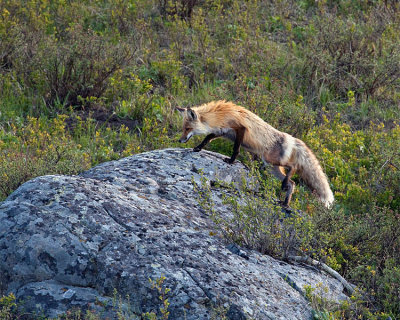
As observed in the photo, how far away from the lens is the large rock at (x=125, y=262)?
4145 mm

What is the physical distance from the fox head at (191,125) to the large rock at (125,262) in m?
2.42

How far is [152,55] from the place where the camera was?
37.0ft

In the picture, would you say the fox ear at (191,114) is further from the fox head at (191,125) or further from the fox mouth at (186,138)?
the fox mouth at (186,138)

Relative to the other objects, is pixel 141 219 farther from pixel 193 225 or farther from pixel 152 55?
pixel 152 55

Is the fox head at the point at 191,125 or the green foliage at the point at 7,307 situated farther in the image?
the fox head at the point at 191,125

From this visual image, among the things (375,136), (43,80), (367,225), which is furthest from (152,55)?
(367,225)

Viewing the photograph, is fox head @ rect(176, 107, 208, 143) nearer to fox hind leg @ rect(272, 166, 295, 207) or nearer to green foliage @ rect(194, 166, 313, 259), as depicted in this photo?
fox hind leg @ rect(272, 166, 295, 207)

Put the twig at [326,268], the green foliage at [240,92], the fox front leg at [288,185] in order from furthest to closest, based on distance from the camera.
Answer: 1. the fox front leg at [288,185]
2. the green foliage at [240,92]
3. the twig at [326,268]

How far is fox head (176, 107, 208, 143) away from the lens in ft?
24.5

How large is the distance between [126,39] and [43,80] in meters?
2.63

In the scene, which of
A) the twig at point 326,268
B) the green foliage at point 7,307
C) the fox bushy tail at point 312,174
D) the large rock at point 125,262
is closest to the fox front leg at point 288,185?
the fox bushy tail at point 312,174

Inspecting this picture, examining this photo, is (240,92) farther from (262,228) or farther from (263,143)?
(262,228)

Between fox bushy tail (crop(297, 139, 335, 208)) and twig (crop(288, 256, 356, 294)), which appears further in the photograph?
fox bushy tail (crop(297, 139, 335, 208))

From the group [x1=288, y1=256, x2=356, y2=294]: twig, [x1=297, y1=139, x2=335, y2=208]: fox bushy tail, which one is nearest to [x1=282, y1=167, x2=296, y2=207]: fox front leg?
[x1=297, y1=139, x2=335, y2=208]: fox bushy tail
